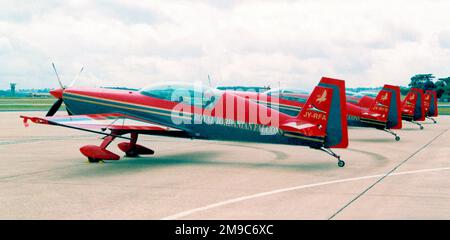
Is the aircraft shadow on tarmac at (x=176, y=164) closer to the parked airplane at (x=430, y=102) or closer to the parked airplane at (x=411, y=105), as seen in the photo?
the parked airplane at (x=411, y=105)

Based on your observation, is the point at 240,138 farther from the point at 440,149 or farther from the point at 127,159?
the point at 440,149

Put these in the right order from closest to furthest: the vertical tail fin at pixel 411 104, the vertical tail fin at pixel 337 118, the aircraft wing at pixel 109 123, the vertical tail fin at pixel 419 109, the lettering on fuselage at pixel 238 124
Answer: the vertical tail fin at pixel 337 118 < the lettering on fuselage at pixel 238 124 < the aircraft wing at pixel 109 123 < the vertical tail fin at pixel 411 104 < the vertical tail fin at pixel 419 109

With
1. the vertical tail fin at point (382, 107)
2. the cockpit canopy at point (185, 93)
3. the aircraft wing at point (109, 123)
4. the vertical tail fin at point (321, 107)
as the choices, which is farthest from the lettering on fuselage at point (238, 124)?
the vertical tail fin at point (382, 107)

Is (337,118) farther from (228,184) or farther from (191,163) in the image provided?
(191,163)

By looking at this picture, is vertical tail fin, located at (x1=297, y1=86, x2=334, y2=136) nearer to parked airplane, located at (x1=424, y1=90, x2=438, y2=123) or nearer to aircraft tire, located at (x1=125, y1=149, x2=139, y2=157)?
aircraft tire, located at (x1=125, y1=149, x2=139, y2=157)

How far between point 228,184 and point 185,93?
12.7 feet

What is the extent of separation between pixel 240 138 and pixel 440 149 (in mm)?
7522

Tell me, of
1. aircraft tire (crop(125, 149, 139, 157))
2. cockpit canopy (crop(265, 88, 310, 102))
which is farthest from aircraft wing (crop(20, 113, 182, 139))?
cockpit canopy (crop(265, 88, 310, 102))

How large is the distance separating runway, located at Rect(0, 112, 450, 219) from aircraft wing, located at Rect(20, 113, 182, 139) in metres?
0.82

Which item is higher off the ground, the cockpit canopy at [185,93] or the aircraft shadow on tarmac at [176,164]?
the cockpit canopy at [185,93]

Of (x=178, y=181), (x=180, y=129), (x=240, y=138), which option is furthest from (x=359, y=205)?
(x=180, y=129)

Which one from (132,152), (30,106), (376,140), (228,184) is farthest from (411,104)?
(30,106)

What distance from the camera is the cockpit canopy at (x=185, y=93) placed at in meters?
12.0

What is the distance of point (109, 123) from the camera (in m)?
11.9
